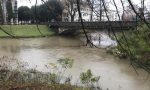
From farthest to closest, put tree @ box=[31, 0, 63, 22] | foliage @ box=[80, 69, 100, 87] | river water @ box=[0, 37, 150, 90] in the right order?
river water @ box=[0, 37, 150, 90]
foliage @ box=[80, 69, 100, 87]
tree @ box=[31, 0, 63, 22]

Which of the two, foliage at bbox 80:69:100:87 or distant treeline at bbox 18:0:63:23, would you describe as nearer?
distant treeline at bbox 18:0:63:23

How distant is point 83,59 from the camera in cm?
2308

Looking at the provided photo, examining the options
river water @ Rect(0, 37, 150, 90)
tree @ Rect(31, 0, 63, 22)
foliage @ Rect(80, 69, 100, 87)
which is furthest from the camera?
river water @ Rect(0, 37, 150, 90)

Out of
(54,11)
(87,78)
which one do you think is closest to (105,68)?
(87,78)

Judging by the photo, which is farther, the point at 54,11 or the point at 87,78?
the point at 87,78

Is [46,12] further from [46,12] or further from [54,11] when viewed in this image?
[54,11]

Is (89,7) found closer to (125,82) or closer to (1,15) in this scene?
(1,15)

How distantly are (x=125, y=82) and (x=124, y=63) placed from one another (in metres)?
6.16

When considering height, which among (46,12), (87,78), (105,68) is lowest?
(105,68)

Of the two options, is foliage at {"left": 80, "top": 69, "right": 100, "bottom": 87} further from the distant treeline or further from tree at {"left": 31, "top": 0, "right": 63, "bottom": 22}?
tree at {"left": 31, "top": 0, "right": 63, "bottom": 22}

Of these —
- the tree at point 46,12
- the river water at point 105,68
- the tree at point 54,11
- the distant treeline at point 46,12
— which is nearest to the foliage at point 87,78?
the river water at point 105,68

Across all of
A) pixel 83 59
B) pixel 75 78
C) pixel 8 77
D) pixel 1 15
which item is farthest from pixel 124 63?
pixel 1 15

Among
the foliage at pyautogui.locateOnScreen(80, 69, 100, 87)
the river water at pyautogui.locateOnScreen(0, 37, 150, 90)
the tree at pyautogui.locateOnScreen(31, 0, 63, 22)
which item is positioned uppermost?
the tree at pyautogui.locateOnScreen(31, 0, 63, 22)

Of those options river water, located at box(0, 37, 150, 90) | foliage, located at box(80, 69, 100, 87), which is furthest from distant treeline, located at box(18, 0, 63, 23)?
river water, located at box(0, 37, 150, 90)
